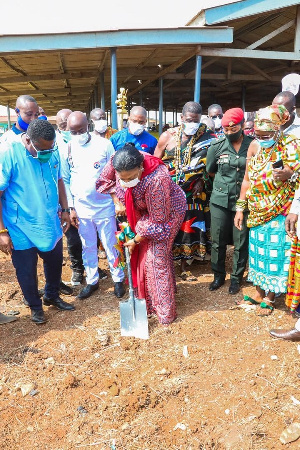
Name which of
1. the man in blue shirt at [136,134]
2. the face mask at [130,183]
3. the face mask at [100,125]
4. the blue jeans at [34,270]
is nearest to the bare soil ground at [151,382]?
the blue jeans at [34,270]

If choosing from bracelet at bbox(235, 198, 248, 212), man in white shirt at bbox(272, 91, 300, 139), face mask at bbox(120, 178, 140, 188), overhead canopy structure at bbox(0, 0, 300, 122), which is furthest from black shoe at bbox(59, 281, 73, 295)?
overhead canopy structure at bbox(0, 0, 300, 122)

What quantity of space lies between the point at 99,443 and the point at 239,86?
1161 centimetres

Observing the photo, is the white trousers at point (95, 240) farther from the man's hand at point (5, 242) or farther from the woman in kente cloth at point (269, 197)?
the woman in kente cloth at point (269, 197)

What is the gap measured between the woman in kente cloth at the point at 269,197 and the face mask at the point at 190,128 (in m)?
0.90

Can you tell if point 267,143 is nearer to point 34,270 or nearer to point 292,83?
point 292,83

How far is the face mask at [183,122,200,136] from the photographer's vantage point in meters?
4.11

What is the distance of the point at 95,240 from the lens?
3.97 metres

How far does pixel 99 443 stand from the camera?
2.18 m

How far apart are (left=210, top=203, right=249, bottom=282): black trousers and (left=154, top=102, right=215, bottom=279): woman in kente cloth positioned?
0.48m

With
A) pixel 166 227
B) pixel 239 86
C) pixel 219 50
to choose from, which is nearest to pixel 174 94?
pixel 239 86

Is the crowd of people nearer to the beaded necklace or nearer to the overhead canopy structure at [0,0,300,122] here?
the beaded necklace

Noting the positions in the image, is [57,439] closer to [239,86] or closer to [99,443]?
[99,443]

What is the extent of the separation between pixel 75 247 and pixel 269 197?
2.26 meters

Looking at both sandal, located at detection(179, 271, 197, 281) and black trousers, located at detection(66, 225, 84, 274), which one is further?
sandal, located at detection(179, 271, 197, 281)
